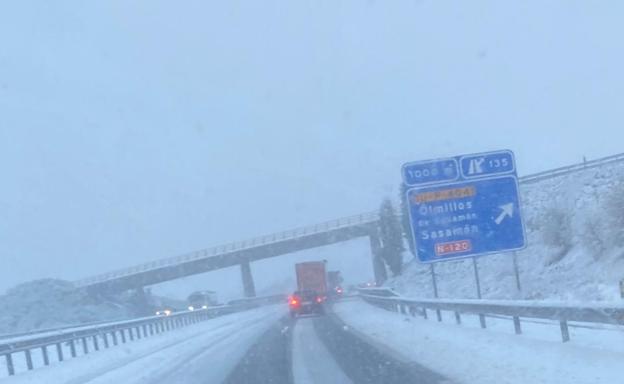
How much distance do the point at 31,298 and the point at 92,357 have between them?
48.2 metres

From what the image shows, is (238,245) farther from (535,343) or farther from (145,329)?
(535,343)

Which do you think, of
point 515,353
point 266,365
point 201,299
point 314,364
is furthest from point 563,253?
point 201,299

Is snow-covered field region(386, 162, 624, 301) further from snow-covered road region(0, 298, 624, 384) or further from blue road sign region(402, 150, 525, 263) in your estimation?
snow-covered road region(0, 298, 624, 384)

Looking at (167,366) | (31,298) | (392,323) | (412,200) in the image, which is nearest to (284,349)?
Answer: (167,366)

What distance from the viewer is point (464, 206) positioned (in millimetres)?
28594

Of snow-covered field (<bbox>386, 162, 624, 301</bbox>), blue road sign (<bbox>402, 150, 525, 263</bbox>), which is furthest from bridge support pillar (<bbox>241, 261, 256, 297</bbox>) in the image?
blue road sign (<bbox>402, 150, 525, 263</bbox>)

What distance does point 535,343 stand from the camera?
19.0 meters

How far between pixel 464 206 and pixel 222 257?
65330 mm

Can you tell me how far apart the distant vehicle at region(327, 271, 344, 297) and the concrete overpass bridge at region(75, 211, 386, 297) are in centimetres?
388

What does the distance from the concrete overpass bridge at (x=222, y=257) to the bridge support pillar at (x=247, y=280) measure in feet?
2.45

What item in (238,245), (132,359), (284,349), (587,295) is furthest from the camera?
(238,245)

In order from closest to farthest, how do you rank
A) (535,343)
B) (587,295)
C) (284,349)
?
(535,343) < (284,349) < (587,295)

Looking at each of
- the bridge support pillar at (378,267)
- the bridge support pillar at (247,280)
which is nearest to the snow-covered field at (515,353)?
the bridge support pillar at (378,267)

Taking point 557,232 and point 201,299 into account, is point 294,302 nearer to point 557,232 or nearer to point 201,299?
point 557,232
